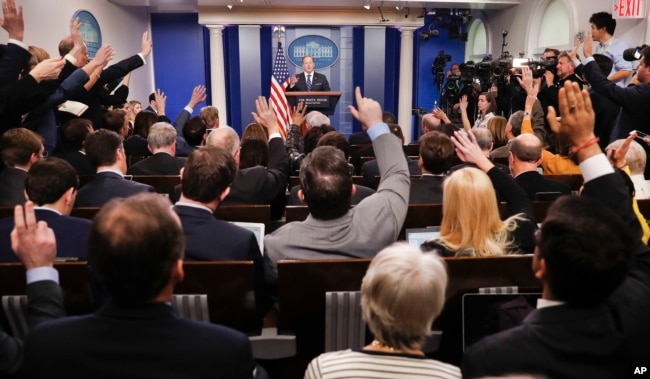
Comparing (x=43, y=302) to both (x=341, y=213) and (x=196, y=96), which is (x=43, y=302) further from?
(x=196, y=96)

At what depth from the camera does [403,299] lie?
117 centimetres

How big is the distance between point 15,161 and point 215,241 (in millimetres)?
1652

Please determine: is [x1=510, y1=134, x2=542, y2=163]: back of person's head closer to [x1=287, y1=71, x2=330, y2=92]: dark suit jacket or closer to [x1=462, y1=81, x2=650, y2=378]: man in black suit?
[x1=462, y1=81, x2=650, y2=378]: man in black suit

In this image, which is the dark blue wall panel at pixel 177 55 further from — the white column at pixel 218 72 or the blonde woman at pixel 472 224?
the blonde woman at pixel 472 224

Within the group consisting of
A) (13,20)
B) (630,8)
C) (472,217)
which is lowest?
(472,217)

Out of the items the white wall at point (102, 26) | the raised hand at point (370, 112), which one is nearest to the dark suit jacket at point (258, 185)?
the raised hand at point (370, 112)

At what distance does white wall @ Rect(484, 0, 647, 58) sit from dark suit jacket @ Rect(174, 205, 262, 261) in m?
6.45

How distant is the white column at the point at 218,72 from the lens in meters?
Answer: 10.9

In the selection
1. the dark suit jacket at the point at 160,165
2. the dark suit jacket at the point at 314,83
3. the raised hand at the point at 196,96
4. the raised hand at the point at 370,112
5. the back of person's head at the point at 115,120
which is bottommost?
the dark suit jacket at the point at 160,165

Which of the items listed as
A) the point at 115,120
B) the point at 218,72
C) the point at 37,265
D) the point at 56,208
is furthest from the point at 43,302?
the point at 218,72

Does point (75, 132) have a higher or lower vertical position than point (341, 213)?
higher

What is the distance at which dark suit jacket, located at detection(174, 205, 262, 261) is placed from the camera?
2031mm

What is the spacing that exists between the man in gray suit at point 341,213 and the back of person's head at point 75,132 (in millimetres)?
2389

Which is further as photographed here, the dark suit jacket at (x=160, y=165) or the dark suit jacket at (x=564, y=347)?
the dark suit jacket at (x=160, y=165)
